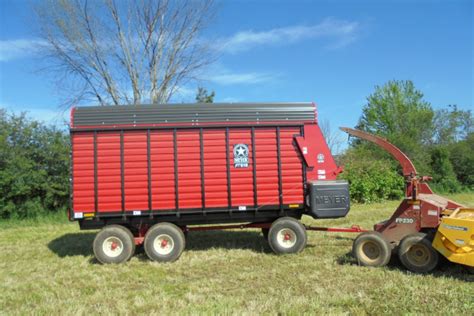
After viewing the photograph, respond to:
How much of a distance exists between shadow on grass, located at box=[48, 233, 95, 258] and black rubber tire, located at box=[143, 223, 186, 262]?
1.71 meters

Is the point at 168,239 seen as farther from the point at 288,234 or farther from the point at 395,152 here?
the point at 395,152

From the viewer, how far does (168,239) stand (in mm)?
7723

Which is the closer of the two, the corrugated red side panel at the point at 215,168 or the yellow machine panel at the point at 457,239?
the yellow machine panel at the point at 457,239

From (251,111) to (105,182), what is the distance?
3.09 metres

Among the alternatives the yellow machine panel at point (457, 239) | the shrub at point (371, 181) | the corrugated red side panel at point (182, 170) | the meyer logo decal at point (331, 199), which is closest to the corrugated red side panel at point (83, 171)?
the corrugated red side panel at point (182, 170)

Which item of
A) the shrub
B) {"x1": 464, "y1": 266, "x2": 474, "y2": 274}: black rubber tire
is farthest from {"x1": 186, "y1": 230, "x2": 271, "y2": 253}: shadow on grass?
the shrub

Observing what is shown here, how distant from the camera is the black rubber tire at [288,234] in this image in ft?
25.5

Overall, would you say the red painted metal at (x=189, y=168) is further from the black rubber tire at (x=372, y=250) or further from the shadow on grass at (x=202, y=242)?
the black rubber tire at (x=372, y=250)

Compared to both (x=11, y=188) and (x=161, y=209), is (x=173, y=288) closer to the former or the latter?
(x=161, y=209)

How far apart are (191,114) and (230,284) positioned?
3386 millimetres

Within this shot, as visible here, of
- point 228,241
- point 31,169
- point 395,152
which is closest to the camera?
point 395,152

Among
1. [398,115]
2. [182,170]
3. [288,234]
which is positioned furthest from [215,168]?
[398,115]

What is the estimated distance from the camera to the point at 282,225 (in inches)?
309

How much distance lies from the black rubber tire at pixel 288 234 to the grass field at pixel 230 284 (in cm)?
20
